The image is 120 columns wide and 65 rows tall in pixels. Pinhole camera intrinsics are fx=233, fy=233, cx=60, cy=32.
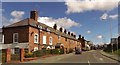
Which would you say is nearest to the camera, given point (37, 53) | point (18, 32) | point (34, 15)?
point (37, 53)

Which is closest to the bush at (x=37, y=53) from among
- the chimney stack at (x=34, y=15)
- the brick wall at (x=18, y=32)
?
the brick wall at (x=18, y=32)

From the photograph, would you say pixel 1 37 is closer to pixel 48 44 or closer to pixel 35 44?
pixel 35 44

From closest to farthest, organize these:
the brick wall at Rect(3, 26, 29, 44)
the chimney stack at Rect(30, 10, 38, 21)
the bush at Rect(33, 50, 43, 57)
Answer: the bush at Rect(33, 50, 43, 57) → the brick wall at Rect(3, 26, 29, 44) → the chimney stack at Rect(30, 10, 38, 21)

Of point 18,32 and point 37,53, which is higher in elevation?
point 18,32

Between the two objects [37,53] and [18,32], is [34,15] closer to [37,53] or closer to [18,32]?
[18,32]

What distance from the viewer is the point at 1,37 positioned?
46.2 metres

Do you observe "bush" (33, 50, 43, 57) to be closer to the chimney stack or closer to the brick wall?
the brick wall

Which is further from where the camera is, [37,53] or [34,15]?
[34,15]

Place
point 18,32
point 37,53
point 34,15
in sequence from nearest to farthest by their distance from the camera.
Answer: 1. point 37,53
2. point 18,32
3. point 34,15

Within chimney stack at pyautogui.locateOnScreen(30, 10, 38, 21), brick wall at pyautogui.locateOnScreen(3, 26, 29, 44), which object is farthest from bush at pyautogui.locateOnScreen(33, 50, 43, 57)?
chimney stack at pyautogui.locateOnScreen(30, 10, 38, 21)

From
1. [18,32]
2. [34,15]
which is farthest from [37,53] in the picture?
[34,15]

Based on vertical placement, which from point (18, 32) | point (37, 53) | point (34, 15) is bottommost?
point (37, 53)

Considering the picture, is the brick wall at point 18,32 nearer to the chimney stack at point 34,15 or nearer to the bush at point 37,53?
the bush at point 37,53

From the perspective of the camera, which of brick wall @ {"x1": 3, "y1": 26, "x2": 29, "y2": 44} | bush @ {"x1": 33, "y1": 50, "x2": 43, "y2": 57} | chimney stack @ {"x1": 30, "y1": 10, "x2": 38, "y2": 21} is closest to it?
bush @ {"x1": 33, "y1": 50, "x2": 43, "y2": 57}
